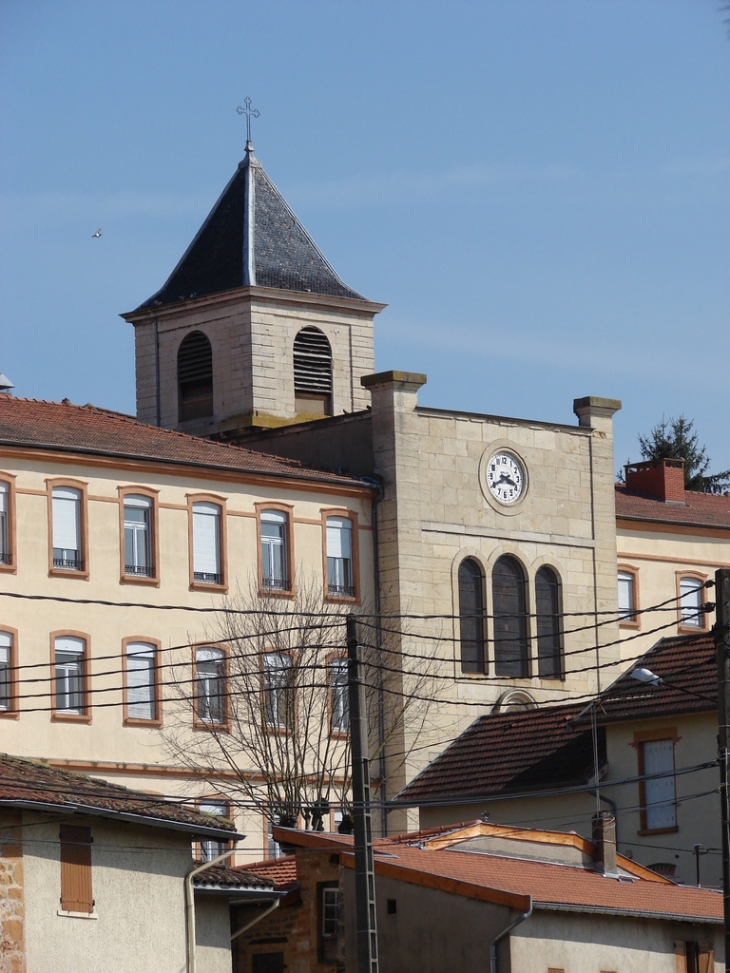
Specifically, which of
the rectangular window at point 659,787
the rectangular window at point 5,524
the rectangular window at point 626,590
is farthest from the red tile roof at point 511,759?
the rectangular window at point 626,590

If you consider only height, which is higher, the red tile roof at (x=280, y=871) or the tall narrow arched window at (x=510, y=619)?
the tall narrow arched window at (x=510, y=619)

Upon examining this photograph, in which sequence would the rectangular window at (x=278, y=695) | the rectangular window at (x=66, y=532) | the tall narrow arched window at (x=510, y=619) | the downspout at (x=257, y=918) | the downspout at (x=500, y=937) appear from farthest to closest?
the tall narrow arched window at (x=510, y=619) < the rectangular window at (x=66, y=532) < the rectangular window at (x=278, y=695) < the downspout at (x=257, y=918) < the downspout at (x=500, y=937)

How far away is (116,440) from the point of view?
209 feet

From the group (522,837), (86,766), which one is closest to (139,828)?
(522,837)

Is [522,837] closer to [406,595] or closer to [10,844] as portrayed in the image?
[10,844]

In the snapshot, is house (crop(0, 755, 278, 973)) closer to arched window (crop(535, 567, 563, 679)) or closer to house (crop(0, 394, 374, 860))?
house (crop(0, 394, 374, 860))

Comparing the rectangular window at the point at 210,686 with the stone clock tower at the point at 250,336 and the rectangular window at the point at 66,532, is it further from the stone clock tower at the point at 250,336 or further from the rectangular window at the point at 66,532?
the stone clock tower at the point at 250,336

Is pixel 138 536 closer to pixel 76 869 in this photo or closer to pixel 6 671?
pixel 6 671

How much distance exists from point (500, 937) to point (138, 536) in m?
24.4

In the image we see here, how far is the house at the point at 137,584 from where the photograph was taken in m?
59.8

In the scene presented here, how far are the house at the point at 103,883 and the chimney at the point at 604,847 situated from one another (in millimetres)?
7309

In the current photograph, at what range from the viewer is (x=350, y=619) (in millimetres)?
35875

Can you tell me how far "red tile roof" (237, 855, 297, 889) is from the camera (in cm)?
4475

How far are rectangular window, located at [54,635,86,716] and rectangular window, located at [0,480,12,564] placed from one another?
7.12ft
